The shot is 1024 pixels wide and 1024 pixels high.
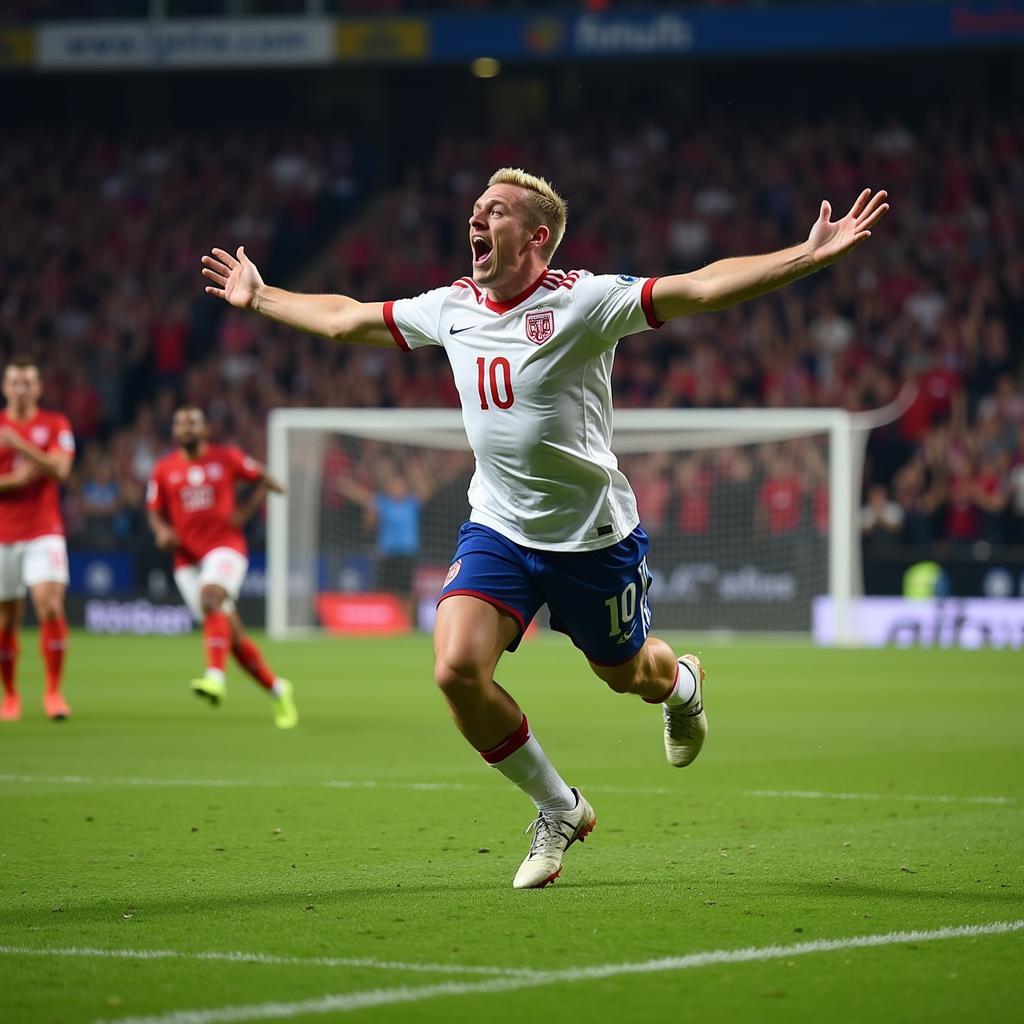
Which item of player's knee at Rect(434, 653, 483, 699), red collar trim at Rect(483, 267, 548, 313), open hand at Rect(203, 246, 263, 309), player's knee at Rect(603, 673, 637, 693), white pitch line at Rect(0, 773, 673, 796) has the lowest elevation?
white pitch line at Rect(0, 773, 673, 796)

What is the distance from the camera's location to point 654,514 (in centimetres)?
2425

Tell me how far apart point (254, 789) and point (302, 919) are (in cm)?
378

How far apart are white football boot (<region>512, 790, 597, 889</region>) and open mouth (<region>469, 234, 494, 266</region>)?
1.88 meters

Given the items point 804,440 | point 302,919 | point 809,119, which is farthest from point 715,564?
point 302,919

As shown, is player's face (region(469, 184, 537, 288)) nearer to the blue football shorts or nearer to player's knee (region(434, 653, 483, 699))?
the blue football shorts

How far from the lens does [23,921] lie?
5.80m

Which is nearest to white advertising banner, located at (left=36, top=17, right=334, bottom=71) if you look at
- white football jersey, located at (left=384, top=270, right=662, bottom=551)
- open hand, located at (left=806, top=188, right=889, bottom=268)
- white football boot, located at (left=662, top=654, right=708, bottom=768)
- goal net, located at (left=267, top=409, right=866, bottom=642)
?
goal net, located at (left=267, top=409, right=866, bottom=642)

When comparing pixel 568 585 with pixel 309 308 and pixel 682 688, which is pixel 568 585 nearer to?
pixel 682 688

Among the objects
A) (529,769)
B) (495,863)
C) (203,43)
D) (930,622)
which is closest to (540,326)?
(529,769)

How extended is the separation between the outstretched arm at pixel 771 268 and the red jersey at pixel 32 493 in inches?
304

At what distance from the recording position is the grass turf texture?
190 inches

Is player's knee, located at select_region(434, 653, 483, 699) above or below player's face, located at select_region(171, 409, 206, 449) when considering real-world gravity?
below

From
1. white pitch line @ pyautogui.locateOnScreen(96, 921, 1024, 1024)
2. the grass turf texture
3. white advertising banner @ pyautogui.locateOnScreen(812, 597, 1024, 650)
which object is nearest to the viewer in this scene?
white pitch line @ pyautogui.locateOnScreen(96, 921, 1024, 1024)

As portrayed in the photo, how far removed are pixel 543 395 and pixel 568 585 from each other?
666 millimetres
